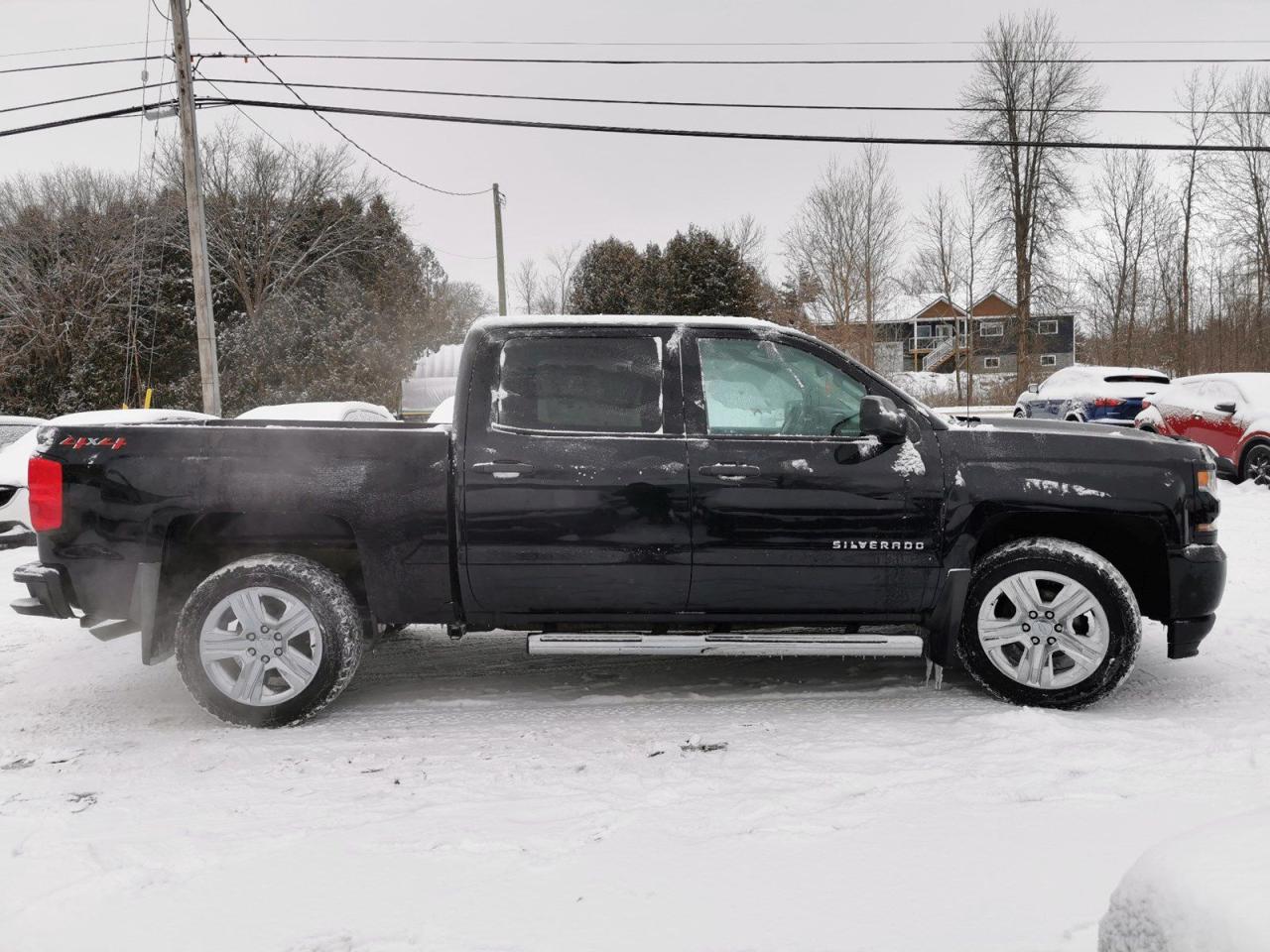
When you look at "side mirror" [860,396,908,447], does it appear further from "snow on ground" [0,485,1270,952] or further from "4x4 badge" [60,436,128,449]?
"4x4 badge" [60,436,128,449]

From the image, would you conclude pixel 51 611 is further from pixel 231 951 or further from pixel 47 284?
pixel 47 284


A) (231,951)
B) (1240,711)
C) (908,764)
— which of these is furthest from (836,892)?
(1240,711)

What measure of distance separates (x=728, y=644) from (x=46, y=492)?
3.20m

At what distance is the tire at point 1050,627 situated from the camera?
4277mm

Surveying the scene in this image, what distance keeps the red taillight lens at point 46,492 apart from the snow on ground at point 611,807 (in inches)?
38.9

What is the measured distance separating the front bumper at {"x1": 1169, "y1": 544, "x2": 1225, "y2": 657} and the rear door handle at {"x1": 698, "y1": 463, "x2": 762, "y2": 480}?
6.63 ft

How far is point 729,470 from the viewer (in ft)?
14.1

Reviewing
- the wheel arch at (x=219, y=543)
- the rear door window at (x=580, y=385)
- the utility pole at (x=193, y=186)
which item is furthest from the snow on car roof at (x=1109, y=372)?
the wheel arch at (x=219, y=543)

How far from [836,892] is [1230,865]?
141 centimetres

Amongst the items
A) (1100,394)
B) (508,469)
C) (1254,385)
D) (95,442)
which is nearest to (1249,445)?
(1254,385)

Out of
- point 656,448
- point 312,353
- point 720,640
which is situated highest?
point 312,353

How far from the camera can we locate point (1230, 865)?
152 cm

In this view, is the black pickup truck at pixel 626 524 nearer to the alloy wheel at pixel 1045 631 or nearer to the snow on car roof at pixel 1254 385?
the alloy wheel at pixel 1045 631

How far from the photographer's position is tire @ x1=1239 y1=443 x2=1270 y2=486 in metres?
11.4
